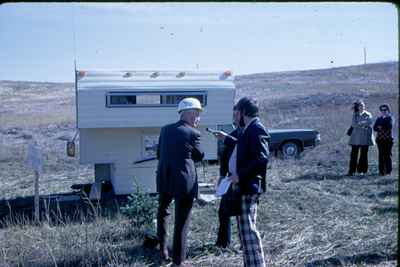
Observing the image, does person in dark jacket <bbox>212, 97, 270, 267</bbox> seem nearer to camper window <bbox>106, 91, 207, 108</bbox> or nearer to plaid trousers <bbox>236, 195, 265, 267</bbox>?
plaid trousers <bbox>236, 195, 265, 267</bbox>

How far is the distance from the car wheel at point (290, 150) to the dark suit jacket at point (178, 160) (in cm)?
990

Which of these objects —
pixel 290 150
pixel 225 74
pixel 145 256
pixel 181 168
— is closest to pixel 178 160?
pixel 181 168

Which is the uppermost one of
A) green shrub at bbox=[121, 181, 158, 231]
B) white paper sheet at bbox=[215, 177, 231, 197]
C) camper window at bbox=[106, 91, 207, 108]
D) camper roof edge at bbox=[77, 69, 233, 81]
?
camper roof edge at bbox=[77, 69, 233, 81]

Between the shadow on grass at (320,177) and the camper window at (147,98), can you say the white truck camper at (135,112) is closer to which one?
the camper window at (147,98)

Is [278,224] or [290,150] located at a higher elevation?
[290,150]

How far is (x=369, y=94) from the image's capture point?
3328 centimetres

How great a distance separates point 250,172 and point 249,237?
62 cm

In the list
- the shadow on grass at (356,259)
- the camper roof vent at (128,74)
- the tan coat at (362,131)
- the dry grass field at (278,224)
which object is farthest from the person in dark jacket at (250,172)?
the tan coat at (362,131)

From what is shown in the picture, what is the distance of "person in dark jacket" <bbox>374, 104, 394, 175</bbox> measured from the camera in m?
10.8

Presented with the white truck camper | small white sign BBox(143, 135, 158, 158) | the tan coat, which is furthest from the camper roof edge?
the tan coat

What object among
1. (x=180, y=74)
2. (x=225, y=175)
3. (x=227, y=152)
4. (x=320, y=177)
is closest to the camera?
(x=227, y=152)

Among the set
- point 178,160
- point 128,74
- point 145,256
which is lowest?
point 145,256

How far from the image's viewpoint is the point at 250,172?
15.8ft

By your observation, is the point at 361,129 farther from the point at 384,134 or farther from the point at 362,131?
the point at 384,134
